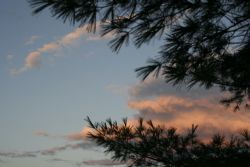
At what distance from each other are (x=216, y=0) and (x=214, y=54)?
0.90 meters

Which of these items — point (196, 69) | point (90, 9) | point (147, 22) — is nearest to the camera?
point (90, 9)

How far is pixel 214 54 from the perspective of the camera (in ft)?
20.5

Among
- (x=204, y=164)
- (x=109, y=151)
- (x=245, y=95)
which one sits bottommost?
(x=204, y=164)

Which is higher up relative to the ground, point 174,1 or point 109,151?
point 174,1

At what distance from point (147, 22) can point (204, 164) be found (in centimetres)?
194

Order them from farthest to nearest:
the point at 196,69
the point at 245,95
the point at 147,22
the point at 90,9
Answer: the point at 245,95
the point at 196,69
the point at 147,22
the point at 90,9

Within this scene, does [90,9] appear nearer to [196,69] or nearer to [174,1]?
[174,1]

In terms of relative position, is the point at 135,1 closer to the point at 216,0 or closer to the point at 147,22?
the point at 147,22

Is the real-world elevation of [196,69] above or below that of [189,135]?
above

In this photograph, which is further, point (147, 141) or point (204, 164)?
point (147, 141)

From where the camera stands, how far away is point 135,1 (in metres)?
5.63

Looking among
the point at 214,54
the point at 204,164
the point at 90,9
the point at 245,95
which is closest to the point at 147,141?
the point at 204,164

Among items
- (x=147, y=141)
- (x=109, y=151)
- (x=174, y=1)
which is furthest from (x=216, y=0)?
(x=109, y=151)

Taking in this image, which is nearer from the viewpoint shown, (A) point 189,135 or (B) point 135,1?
(B) point 135,1
